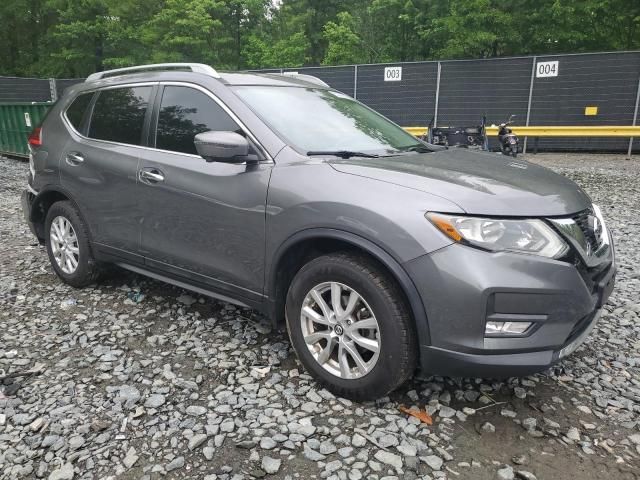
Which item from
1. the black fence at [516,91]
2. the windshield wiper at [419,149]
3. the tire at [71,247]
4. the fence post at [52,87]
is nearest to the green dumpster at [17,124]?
the fence post at [52,87]

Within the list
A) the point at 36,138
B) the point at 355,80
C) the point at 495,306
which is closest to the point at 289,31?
Answer: the point at 355,80

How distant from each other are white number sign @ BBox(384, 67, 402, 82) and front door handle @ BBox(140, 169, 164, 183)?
13335 millimetres

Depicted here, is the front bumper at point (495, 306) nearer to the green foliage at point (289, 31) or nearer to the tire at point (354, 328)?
the tire at point (354, 328)

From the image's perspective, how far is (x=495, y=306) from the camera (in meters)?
2.23

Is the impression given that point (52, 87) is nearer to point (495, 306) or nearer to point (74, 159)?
point (74, 159)

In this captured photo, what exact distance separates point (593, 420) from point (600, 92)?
13988mm

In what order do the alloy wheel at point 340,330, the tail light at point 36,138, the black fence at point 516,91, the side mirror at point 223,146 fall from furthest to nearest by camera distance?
the black fence at point 516,91 → the tail light at point 36,138 → the side mirror at point 223,146 → the alloy wheel at point 340,330

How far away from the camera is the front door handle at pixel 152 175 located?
340 cm

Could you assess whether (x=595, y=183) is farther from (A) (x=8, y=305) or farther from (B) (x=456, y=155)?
(A) (x=8, y=305)

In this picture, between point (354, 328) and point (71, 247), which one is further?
point (71, 247)

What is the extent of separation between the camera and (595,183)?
9.66 metres

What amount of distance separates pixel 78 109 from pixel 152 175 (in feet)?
4.58

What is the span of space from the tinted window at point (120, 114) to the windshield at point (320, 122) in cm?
91

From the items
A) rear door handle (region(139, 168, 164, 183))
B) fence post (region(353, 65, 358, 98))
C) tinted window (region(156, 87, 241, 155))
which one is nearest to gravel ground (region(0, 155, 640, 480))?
rear door handle (region(139, 168, 164, 183))
